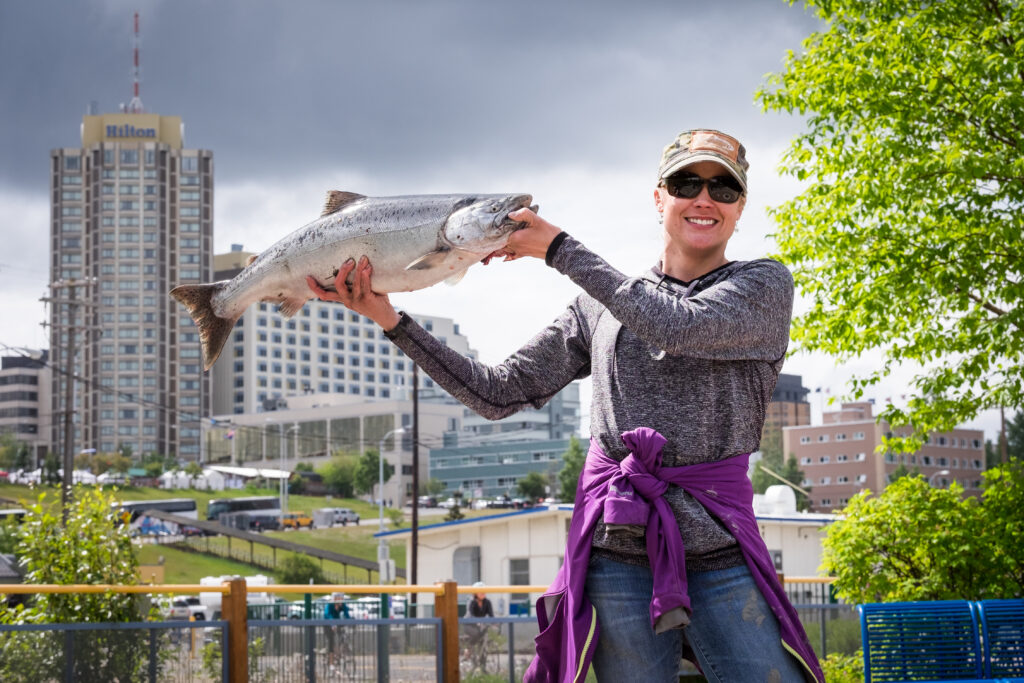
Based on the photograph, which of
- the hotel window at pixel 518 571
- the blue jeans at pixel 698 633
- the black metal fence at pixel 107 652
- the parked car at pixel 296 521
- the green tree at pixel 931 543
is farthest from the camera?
the parked car at pixel 296 521

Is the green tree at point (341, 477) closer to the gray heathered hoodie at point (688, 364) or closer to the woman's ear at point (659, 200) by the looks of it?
the woman's ear at point (659, 200)

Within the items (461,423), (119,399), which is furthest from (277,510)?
(119,399)

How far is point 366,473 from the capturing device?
11356cm

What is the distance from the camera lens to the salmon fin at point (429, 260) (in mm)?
2490

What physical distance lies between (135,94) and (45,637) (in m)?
156

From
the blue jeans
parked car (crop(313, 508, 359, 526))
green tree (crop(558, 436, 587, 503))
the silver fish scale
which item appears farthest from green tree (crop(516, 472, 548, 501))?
the blue jeans

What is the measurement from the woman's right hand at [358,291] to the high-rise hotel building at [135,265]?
5423 inches

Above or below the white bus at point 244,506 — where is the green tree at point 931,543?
above

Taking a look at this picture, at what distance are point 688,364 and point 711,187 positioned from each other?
42cm

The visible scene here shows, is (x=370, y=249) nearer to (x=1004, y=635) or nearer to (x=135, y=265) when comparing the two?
(x=1004, y=635)

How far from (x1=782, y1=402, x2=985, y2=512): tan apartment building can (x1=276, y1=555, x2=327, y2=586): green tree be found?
59352 mm

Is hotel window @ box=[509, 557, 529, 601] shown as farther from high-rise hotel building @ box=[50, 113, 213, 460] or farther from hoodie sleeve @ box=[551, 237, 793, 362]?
high-rise hotel building @ box=[50, 113, 213, 460]

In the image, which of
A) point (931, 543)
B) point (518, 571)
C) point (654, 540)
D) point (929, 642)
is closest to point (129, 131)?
point (518, 571)

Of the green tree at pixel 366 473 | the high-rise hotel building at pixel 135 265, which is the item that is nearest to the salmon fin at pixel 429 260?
the green tree at pixel 366 473
